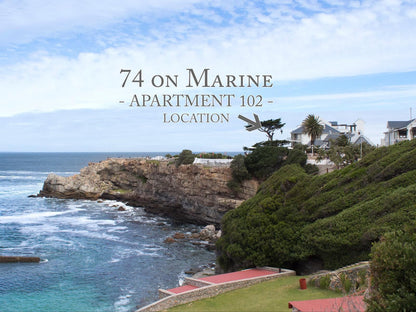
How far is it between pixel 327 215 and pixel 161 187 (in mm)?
43910

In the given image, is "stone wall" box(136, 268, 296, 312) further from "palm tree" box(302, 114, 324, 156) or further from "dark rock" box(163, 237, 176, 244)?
"palm tree" box(302, 114, 324, 156)

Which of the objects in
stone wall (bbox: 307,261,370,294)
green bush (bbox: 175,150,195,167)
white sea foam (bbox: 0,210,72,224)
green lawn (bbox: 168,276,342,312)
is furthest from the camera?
green bush (bbox: 175,150,195,167)

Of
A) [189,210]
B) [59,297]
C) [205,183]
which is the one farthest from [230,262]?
[189,210]

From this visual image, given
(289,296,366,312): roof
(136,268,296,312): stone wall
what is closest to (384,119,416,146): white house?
(136,268,296,312): stone wall

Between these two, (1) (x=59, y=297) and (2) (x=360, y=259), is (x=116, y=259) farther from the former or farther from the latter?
(2) (x=360, y=259)

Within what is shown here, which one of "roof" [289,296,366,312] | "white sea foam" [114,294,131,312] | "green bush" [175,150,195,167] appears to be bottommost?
"white sea foam" [114,294,131,312]

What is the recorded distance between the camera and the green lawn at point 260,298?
18578mm

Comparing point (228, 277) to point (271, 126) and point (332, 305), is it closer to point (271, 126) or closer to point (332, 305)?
point (332, 305)

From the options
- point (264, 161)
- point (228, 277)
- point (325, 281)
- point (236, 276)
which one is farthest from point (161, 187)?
point (325, 281)

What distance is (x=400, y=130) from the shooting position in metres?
51.7

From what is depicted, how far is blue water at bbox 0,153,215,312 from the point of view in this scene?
92.2 ft

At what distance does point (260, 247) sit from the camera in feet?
90.4

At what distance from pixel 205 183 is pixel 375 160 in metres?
30.0

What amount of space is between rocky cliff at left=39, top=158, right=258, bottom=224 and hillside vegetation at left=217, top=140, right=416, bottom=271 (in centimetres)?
2147
